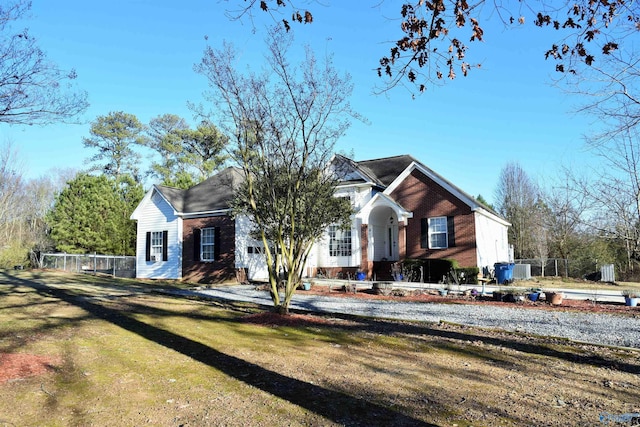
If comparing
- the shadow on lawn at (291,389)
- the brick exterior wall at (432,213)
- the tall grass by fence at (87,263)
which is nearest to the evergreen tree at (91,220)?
the tall grass by fence at (87,263)

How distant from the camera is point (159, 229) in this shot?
24.6 metres

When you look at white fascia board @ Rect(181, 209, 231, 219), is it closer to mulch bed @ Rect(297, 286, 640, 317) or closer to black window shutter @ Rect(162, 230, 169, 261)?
black window shutter @ Rect(162, 230, 169, 261)

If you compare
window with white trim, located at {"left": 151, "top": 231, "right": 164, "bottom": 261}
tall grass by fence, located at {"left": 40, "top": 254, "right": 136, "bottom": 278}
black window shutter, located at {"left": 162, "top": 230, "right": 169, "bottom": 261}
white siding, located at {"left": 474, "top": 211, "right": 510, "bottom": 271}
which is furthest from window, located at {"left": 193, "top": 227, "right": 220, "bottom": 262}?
white siding, located at {"left": 474, "top": 211, "right": 510, "bottom": 271}

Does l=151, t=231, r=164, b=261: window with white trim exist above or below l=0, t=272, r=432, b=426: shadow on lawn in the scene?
above

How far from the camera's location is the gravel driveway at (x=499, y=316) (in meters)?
9.41

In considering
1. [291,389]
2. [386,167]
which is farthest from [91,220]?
[291,389]

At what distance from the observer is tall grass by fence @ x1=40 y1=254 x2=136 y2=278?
A: 2675 cm

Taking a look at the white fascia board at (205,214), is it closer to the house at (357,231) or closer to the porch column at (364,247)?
the house at (357,231)

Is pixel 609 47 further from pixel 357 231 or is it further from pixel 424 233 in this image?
pixel 357 231

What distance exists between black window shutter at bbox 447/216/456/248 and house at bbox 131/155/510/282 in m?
0.05

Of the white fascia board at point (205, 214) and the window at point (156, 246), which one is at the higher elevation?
the white fascia board at point (205, 214)

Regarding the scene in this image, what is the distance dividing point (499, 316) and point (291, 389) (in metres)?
8.52

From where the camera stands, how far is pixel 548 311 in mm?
12852

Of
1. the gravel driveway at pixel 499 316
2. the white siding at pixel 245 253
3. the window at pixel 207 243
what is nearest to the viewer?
the gravel driveway at pixel 499 316
